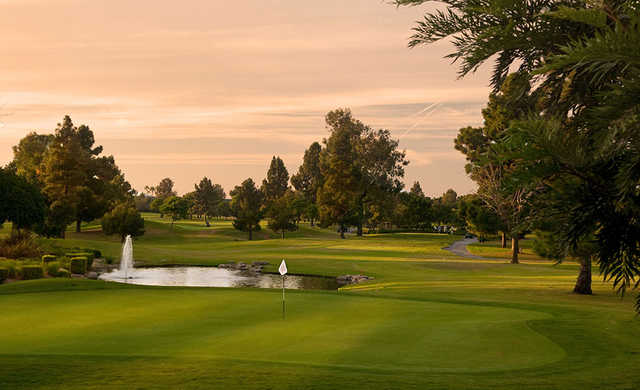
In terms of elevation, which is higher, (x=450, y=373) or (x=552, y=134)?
(x=552, y=134)

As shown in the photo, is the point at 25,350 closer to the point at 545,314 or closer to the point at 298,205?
the point at 545,314

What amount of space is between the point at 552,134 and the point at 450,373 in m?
5.39

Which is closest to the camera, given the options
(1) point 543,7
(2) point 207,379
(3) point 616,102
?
(3) point 616,102

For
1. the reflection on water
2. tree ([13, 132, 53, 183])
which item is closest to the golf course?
the reflection on water

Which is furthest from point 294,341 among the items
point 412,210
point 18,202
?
point 412,210

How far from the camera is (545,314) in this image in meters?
17.5

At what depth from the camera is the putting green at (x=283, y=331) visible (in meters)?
11.1

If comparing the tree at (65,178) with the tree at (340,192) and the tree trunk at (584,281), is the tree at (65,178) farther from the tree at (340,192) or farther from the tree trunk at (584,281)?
the tree trunk at (584,281)

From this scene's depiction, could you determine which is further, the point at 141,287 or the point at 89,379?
the point at 141,287

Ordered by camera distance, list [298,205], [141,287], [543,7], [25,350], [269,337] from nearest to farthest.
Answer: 1. [543,7]
2. [25,350]
3. [269,337]
4. [141,287]
5. [298,205]

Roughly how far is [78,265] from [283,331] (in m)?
29.5

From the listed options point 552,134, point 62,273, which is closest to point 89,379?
point 552,134

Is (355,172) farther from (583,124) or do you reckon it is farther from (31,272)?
(583,124)

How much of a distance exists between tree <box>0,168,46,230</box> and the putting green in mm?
29891
